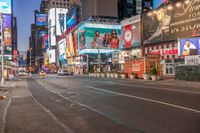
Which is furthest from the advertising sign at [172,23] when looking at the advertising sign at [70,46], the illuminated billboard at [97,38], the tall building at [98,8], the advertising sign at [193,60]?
the advertising sign at [70,46]

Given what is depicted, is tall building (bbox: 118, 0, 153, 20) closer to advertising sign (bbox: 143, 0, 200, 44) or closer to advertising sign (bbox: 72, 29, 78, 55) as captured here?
advertising sign (bbox: 72, 29, 78, 55)

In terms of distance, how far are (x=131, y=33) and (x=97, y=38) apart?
42.9m

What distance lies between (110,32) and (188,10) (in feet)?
218

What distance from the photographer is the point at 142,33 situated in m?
65.2

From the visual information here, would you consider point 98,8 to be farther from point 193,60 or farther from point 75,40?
point 193,60

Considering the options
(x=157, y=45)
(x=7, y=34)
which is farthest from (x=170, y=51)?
(x=7, y=34)

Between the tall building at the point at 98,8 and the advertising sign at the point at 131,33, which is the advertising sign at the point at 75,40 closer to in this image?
the tall building at the point at 98,8

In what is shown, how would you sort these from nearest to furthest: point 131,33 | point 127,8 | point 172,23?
point 172,23, point 131,33, point 127,8

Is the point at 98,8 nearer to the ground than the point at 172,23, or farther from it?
farther from it

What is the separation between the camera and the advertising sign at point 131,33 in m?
67.4

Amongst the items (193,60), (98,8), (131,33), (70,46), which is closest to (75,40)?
(70,46)

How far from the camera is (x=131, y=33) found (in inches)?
2773

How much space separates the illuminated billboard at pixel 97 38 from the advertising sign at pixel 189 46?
62.6 meters

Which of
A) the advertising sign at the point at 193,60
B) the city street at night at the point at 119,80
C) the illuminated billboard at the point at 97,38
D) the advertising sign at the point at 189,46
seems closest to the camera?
the city street at night at the point at 119,80
